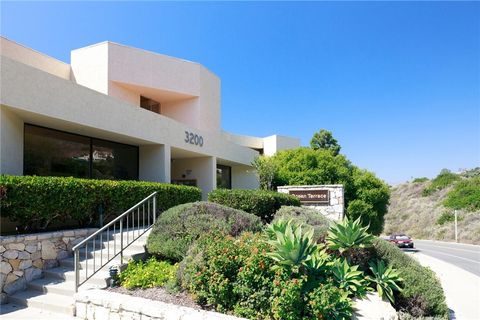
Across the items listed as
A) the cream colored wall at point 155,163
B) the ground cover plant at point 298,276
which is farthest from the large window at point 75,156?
the ground cover plant at point 298,276

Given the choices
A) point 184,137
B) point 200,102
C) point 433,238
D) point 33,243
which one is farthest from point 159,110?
point 433,238

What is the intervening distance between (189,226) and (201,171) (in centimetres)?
969

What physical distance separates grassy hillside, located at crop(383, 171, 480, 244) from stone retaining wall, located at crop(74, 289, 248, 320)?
27451mm

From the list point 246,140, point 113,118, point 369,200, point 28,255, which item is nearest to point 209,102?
point 113,118

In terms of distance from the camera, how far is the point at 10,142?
8.14 metres

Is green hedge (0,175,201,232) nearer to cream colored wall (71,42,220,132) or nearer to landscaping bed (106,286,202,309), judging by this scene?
landscaping bed (106,286,202,309)

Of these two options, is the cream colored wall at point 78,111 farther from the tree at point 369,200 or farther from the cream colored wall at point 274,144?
the cream colored wall at point 274,144

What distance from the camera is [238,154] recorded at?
18875mm

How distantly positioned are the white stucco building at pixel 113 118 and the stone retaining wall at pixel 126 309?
4.44m

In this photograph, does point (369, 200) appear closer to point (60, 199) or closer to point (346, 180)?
point (346, 180)

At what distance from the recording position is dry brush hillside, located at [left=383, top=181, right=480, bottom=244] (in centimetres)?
2745

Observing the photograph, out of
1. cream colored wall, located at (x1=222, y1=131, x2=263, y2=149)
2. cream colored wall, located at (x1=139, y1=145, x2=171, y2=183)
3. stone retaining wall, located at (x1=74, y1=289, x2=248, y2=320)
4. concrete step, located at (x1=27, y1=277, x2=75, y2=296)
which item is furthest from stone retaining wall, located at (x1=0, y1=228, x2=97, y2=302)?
cream colored wall, located at (x1=222, y1=131, x2=263, y2=149)

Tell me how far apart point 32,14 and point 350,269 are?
31.4ft

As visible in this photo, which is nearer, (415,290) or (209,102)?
(415,290)
